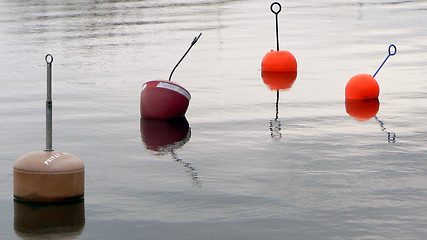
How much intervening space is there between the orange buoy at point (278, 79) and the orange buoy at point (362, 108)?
85.3 inches

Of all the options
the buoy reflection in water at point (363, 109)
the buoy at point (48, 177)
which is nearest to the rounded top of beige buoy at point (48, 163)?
the buoy at point (48, 177)

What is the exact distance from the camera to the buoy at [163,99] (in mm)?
13766

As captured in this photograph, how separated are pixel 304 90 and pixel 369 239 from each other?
9.26 m

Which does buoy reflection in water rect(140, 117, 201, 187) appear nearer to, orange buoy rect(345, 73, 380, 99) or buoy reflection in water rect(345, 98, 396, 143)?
buoy reflection in water rect(345, 98, 396, 143)

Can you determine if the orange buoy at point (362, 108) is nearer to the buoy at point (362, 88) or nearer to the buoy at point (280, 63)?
the buoy at point (362, 88)

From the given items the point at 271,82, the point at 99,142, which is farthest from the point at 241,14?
the point at 99,142

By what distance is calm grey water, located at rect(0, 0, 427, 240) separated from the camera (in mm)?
8352

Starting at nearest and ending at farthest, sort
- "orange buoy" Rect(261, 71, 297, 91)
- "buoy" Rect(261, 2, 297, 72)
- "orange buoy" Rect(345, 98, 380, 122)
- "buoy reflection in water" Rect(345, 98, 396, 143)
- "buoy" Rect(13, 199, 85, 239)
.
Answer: "buoy" Rect(13, 199, 85, 239) < "buoy reflection in water" Rect(345, 98, 396, 143) < "orange buoy" Rect(345, 98, 380, 122) < "orange buoy" Rect(261, 71, 297, 91) < "buoy" Rect(261, 2, 297, 72)

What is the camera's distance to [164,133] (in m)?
13.0

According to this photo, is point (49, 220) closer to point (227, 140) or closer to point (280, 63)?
point (227, 140)

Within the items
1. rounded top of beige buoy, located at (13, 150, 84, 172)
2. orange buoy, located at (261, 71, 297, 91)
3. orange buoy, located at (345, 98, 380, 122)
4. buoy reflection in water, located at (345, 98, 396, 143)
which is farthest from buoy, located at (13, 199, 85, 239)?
orange buoy, located at (261, 71, 297, 91)

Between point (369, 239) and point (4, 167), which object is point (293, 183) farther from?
point (4, 167)

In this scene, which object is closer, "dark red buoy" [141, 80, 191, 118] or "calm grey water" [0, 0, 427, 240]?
Answer: "calm grey water" [0, 0, 427, 240]

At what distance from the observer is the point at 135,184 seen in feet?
32.2
